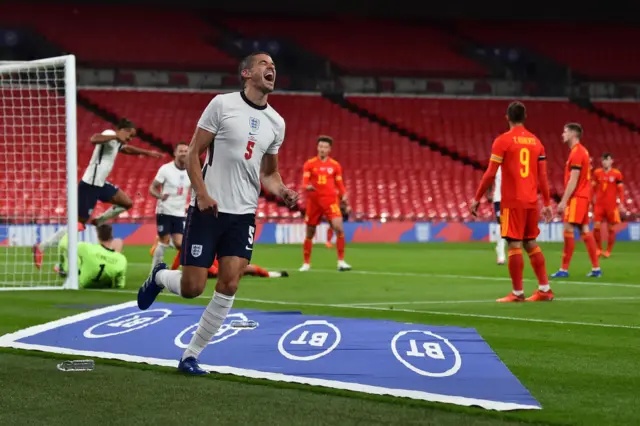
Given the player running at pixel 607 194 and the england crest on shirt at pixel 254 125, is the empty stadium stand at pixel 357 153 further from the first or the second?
the england crest on shirt at pixel 254 125

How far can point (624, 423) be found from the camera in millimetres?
5387

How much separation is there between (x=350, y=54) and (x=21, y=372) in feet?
119

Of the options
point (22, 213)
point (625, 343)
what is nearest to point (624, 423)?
point (625, 343)

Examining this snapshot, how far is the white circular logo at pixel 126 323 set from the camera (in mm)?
8836

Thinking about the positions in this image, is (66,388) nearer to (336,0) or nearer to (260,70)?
(260,70)

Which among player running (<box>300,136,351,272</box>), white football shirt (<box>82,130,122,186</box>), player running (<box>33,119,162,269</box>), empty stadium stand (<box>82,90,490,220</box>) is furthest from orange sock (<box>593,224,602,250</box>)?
white football shirt (<box>82,130,122,186</box>)

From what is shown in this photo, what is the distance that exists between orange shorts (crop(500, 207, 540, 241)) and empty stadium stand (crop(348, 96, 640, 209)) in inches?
992

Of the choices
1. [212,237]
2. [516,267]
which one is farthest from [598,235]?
[212,237]

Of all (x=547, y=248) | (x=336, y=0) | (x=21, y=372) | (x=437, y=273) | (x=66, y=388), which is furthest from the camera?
(x=336, y=0)

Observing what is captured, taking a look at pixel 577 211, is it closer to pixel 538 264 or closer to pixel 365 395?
pixel 538 264

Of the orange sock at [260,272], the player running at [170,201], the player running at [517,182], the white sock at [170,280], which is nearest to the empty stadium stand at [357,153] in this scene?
the orange sock at [260,272]

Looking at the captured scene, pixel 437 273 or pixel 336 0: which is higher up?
Answer: pixel 336 0

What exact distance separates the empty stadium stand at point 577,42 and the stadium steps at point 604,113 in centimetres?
152

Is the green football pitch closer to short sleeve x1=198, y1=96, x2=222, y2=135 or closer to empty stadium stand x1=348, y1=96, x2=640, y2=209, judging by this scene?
short sleeve x1=198, y1=96, x2=222, y2=135
